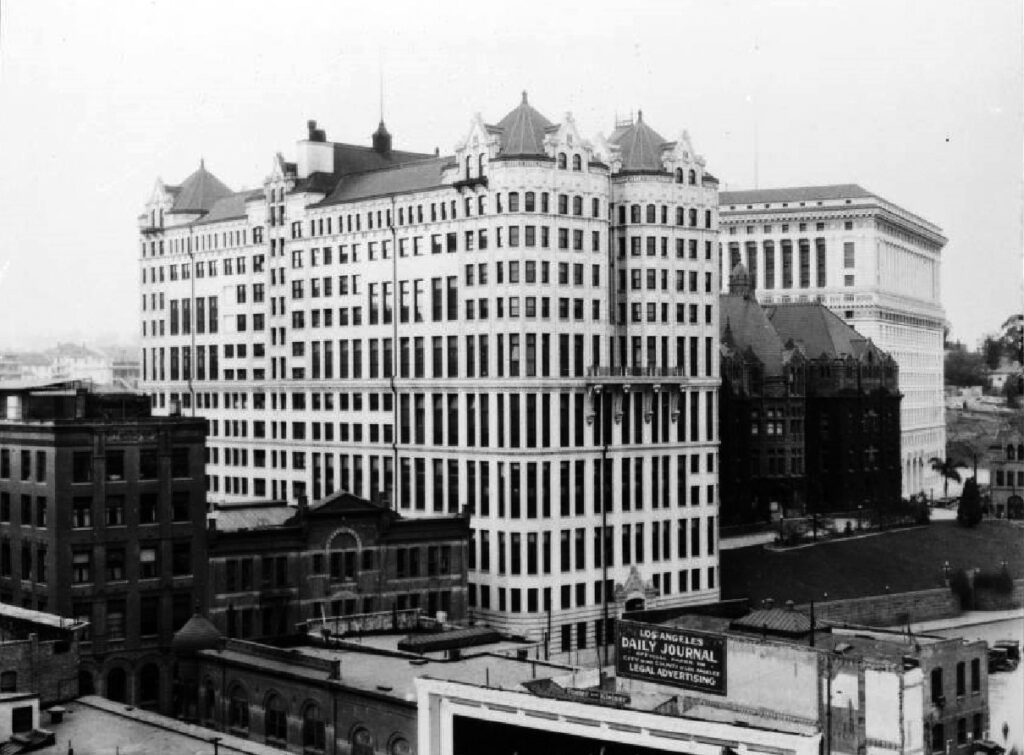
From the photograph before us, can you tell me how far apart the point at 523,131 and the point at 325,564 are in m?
41.7

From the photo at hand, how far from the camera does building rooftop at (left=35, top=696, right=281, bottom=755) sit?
65.9 m

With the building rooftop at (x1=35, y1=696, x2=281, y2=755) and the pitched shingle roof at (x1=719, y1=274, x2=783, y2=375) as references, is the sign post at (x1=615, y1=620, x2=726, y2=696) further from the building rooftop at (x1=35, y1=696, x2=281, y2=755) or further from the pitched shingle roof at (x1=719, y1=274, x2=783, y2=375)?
the pitched shingle roof at (x1=719, y1=274, x2=783, y2=375)

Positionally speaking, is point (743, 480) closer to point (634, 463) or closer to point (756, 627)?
point (634, 463)

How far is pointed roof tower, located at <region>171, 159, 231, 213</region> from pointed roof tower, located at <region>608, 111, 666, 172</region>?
54.0m

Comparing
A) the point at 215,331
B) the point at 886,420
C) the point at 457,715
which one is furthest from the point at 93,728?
the point at 886,420

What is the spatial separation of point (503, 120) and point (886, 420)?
87.5 meters

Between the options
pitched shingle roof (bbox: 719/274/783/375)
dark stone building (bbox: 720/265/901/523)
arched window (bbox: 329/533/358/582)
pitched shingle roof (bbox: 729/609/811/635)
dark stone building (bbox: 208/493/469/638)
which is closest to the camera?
pitched shingle roof (bbox: 729/609/811/635)

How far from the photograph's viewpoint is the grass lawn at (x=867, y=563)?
144m

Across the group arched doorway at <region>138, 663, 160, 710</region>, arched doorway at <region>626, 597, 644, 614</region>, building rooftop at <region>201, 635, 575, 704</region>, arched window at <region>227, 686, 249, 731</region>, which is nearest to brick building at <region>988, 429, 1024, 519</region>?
arched doorway at <region>626, 597, 644, 614</region>

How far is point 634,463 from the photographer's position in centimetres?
13138

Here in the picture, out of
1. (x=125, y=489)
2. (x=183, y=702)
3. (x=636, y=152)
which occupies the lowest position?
(x=183, y=702)

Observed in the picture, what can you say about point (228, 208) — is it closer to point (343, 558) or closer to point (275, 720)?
point (343, 558)

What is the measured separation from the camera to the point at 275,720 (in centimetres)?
8294

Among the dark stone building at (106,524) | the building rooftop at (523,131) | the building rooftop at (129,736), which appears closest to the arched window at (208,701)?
the dark stone building at (106,524)
